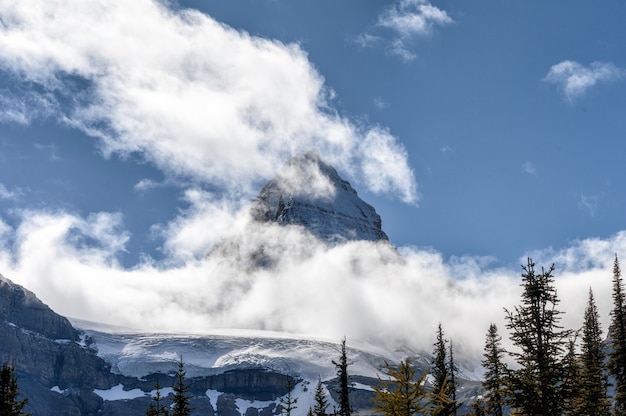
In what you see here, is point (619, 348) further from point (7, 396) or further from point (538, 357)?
point (7, 396)

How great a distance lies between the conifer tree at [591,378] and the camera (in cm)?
3519

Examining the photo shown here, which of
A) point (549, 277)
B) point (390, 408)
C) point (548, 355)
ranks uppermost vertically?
point (549, 277)

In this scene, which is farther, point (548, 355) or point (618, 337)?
point (618, 337)

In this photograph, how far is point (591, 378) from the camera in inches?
1688

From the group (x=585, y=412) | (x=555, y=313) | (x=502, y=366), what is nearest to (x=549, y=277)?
(x=555, y=313)

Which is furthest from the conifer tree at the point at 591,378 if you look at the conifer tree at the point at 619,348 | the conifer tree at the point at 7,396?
the conifer tree at the point at 7,396

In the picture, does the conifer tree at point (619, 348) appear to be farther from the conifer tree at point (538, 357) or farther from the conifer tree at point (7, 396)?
the conifer tree at point (7, 396)

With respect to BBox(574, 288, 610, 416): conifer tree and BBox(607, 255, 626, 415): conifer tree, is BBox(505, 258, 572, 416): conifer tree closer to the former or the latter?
BBox(574, 288, 610, 416): conifer tree

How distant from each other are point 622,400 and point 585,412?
44.6ft

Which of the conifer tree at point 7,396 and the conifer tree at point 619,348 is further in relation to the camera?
the conifer tree at point 619,348

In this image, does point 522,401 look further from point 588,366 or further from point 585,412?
point 588,366

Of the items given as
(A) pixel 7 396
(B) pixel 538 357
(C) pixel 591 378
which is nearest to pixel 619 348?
(C) pixel 591 378

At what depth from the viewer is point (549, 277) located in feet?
106

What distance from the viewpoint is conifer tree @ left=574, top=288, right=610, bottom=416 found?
3519 centimetres
